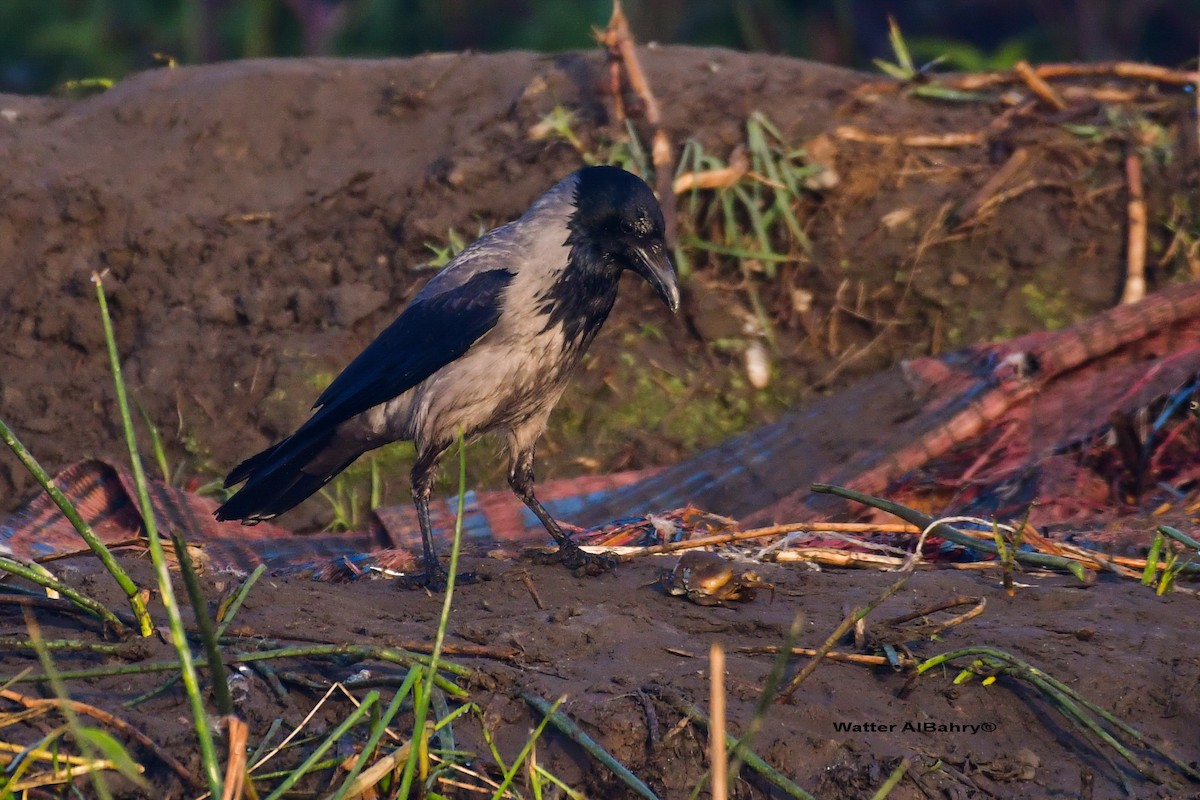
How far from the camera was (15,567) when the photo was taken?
2.79 meters

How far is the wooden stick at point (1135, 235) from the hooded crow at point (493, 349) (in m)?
3.06

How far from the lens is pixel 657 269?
14.2ft

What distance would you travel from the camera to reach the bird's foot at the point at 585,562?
387 centimetres

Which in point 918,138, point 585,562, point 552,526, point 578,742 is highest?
point 578,742

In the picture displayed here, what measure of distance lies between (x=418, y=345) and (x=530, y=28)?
23.7ft

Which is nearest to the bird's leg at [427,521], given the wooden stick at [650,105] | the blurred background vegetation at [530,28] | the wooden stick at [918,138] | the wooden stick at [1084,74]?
the wooden stick at [650,105]

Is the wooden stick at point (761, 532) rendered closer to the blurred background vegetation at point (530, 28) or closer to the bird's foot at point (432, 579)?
the bird's foot at point (432, 579)

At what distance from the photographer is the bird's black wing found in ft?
14.3

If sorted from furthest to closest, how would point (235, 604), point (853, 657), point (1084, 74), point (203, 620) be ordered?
point (1084, 74), point (853, 657), point (235, 604), point (203, 620)

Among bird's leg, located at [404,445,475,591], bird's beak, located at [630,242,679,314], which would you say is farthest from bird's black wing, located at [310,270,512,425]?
bird's beak, located at [630,242,679,314]

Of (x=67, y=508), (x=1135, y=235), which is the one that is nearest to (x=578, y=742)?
(x=67, y=508)

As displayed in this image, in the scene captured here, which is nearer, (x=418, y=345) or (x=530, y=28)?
(x=418, y=345)

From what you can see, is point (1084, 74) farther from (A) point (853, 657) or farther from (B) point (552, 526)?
(A) point (853, 657)

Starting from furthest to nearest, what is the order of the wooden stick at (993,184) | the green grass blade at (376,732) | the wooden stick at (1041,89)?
the wooden stick at (1041,89) → the wooden stick at (993,184) → the green grass blade at (376,732)
